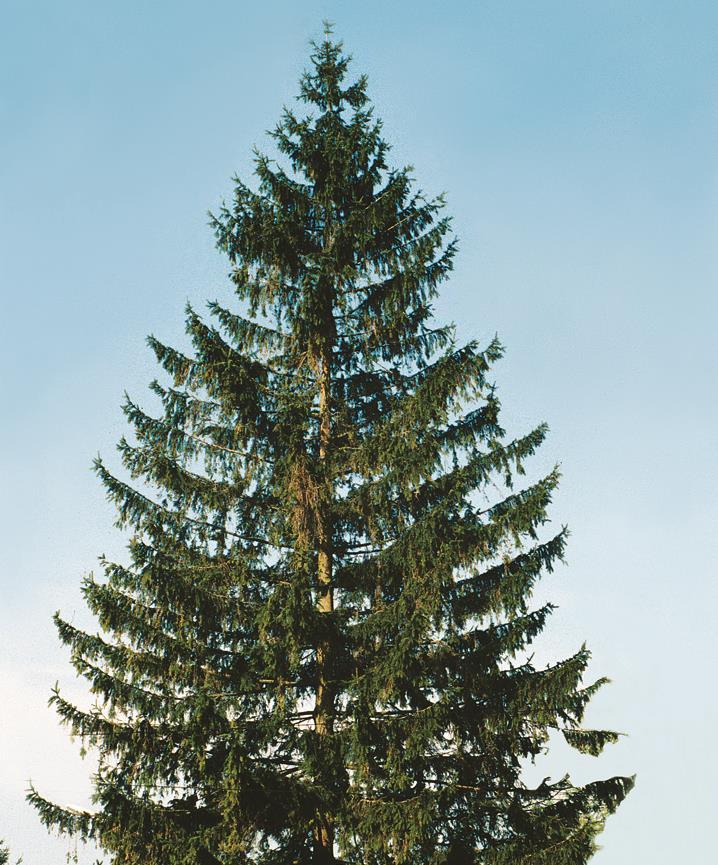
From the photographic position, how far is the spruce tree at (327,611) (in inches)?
465

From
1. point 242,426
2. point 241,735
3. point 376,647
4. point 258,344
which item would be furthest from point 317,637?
point 258,344

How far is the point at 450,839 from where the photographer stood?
41.2 ft

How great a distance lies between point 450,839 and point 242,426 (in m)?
6.60

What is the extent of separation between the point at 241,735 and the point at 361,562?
299 centimetres

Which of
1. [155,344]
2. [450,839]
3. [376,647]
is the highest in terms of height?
[155,344]

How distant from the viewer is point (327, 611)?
42.5 ft

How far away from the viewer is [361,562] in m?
13.7

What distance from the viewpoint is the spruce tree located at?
11.8m

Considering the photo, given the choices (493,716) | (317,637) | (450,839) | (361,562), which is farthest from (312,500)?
(450,839)

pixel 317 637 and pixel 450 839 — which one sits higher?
pixel 317 637

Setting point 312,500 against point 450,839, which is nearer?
point 450,839

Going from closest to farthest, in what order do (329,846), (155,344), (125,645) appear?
(329,846)
(125,645)
(155,344)

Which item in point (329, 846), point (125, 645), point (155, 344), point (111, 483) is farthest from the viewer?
point (155, 344)

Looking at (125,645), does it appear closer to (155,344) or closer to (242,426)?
(242,426)
